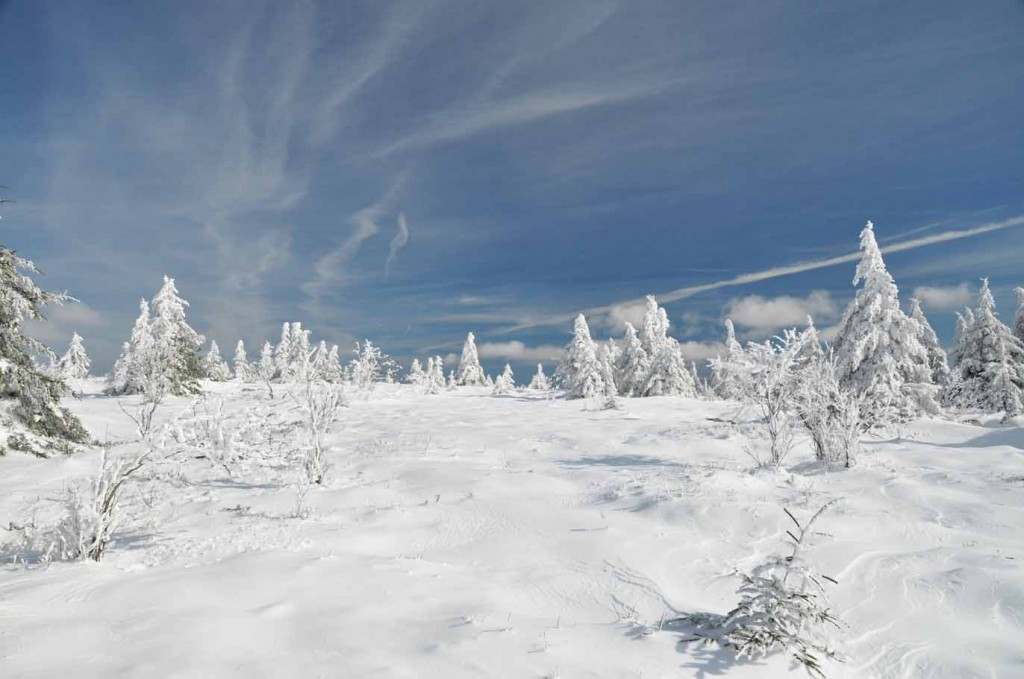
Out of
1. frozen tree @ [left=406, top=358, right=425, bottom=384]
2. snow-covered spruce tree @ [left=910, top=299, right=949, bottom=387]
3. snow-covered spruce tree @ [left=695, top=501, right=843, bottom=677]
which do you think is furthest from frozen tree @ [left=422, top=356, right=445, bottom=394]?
snow-covered spruce tree @ [left=695, top=501, right=843, bottom=677]

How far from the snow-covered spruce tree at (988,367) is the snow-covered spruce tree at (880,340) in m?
5.10

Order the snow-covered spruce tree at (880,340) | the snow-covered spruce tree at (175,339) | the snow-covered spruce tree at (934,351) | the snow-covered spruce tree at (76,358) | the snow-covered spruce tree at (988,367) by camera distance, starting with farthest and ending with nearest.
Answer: the snow-covered spruce tree at (76,358)
the snow-covered spruce tree at (934,351)
the snow-covered spruce tree at (175,339)
the snow-covered spruce tree at (988,367)
the snow-covered spruce tree at (880,340)

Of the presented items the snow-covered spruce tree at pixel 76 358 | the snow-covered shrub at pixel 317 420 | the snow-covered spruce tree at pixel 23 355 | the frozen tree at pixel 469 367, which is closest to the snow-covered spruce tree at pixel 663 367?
the frozen tree at pixel 469 367

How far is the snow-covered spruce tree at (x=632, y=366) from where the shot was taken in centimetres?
4797

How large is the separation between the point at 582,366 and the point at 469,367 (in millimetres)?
31327

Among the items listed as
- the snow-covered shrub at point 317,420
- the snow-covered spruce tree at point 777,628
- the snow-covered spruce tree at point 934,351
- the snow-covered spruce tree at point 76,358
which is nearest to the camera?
the snow-covered spruce tree at point 777,628

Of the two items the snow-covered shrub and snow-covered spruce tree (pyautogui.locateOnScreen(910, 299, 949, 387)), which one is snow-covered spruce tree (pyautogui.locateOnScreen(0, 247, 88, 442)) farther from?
snow-covered spruce tree (pyautogui.locateOnScreen(910, 299, 949, 387))

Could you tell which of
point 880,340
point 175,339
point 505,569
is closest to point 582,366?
point 880,340

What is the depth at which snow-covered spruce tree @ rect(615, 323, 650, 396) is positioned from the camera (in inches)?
1889

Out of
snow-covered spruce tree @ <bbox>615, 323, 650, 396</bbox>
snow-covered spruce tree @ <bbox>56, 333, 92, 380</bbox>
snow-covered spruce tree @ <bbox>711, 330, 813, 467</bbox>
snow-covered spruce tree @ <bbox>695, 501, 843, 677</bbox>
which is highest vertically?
snow-covered spruce tree @ <bbox>56, 333, 92, 380</bbox>

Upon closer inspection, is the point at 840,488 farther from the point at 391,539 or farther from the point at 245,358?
the point at 245,358

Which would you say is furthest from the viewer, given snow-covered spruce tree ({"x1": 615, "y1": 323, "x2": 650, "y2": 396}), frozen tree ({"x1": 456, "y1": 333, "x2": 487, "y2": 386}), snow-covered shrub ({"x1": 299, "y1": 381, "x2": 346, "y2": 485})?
frozen tree ({"x1": 456, "y1": 333, "x2": 487, "y2": 386})

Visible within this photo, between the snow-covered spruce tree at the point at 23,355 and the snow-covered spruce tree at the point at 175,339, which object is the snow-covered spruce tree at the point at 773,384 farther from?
the snow-covered spruce tree at the point at 175,339

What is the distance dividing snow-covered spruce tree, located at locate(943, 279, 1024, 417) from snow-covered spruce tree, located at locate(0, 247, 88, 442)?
3591cm
